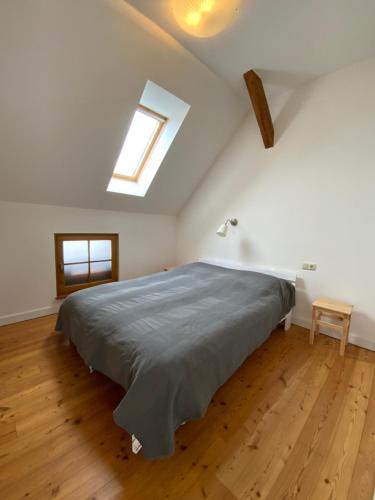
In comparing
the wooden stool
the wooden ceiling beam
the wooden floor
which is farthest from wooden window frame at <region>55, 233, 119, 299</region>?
the wooden stool

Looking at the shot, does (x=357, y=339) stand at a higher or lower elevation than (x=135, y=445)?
higher

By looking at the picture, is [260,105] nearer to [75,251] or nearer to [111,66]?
[111,66]

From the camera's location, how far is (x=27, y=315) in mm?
2648

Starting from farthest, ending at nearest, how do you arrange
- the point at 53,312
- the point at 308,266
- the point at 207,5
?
1. the point at 53,312
2. the point at 308,266
3. the point at 207,5

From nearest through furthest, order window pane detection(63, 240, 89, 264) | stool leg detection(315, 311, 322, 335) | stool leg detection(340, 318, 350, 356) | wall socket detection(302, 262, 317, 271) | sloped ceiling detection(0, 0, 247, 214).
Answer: sloped ceiling detection(0, 0, 247, 214)
stool leg detection(340, 318, 350, 356)
stool leg detection(315, 311, 322, 335)
wall socket detection(302, 262, 317, 271)
window pane detection(63, 240, 89, 264)

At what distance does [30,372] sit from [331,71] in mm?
4145

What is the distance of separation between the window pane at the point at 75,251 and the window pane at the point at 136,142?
1.16 m

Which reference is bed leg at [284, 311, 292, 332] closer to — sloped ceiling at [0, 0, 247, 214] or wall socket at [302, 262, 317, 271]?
wall socket at [302, 262, 317, 271]

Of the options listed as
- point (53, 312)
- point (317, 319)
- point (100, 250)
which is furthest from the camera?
point (100, 250)

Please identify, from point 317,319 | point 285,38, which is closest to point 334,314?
point 317,319

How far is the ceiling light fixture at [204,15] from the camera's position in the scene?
1.62 metres

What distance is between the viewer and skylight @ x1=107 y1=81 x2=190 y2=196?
8.13 feet

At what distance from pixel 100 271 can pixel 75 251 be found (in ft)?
1.60

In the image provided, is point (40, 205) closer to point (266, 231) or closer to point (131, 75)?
point (131, 75)
